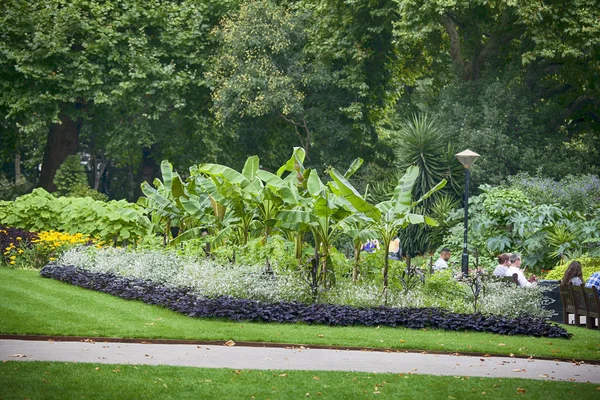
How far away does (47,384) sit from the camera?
8.70 meters

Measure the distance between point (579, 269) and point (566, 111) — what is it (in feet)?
63.8

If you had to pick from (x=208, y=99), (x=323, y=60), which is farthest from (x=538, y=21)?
(x=208, y=99)

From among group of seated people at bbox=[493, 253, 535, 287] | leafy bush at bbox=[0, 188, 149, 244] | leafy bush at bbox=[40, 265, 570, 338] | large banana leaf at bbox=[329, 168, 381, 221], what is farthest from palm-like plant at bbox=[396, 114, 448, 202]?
leafy bush at bbox=[40, 265, 570, 338]

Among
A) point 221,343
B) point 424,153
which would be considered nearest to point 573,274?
point 221,343

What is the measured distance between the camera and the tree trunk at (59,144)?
37.5 m

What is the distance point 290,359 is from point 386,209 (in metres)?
5.51

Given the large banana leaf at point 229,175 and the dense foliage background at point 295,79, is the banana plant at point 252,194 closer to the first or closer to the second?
the large banana leaf at point 229,175

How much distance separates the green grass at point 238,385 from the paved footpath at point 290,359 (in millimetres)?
435

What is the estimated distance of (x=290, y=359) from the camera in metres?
10.6

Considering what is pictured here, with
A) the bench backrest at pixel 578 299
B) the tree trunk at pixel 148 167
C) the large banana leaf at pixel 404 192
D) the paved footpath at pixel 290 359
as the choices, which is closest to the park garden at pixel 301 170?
the large banana leaf at pixel 404 192

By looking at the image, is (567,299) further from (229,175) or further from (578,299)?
(229,175)

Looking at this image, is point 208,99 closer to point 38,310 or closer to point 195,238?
point 195,238

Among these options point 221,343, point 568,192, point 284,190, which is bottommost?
point 221,343

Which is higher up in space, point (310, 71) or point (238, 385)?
point (310, 71)
